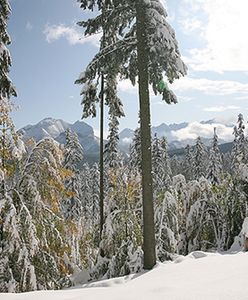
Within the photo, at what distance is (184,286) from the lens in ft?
20.8

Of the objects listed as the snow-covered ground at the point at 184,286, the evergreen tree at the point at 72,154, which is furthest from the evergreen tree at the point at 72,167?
the snow-covered ground at the point at 184,286

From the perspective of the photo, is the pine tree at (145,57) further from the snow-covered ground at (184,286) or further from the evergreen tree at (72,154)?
the evergreen tree at (72,154)

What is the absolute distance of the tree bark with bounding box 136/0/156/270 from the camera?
1046 centimetres

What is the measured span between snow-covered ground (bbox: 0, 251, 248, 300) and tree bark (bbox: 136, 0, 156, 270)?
183 centimetres

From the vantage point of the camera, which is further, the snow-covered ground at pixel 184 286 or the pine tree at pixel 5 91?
the pine tree at pixel 5 91

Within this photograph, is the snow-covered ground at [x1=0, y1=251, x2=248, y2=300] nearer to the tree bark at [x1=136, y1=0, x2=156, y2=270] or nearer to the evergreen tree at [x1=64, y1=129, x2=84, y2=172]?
the tree bark at [x1=136, y1=0, x2=156, y2=270]

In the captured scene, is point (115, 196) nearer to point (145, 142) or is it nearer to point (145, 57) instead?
point (145, 142)

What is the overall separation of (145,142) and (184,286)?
5.04 meters

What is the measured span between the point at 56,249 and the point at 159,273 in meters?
5.82

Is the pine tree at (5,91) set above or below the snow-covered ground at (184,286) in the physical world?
above

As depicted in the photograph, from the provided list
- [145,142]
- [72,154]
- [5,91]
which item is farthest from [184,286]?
[72,154]

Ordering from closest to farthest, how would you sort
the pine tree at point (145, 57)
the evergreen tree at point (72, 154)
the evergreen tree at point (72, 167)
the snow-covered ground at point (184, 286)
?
the snow-covered ground at point (184, 286) → the pine tree at point (145, 57) → the evergreen tree at point (72, 167) → the evergreen tree at point (72, 154)

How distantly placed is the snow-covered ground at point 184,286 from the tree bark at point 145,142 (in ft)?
6.00

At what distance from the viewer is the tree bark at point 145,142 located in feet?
34.3
